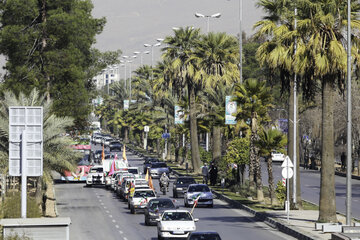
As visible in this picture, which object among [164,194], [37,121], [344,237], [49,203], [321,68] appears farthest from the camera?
[164,194]

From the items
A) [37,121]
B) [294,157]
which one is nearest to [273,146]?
[294,157]

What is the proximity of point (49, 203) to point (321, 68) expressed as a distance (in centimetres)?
2050

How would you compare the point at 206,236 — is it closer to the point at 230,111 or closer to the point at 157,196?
the point at 157,196

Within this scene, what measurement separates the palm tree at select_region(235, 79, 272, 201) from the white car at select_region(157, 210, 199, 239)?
1544 centimetres

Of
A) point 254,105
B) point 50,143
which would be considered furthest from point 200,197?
point 50,143

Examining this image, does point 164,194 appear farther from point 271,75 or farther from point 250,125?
point 271,75

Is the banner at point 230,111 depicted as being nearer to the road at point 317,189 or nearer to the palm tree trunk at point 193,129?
the road at point 317,189

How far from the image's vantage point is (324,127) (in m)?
35.4

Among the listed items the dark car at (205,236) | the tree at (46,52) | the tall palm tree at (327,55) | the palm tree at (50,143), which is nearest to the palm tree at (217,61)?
the tree at (46,52)

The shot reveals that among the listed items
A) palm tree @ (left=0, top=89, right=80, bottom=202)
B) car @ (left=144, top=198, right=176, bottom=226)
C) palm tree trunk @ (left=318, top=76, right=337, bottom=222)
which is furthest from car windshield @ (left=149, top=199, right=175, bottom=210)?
palm tree trunk @ (left=318, top=76, right=337, bottom=222)

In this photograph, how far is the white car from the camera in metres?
31.1

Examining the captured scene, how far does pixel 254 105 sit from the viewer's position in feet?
156

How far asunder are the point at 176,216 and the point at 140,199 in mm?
11207

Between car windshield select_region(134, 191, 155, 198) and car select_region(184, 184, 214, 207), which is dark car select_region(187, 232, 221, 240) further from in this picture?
car select_region(184, 184, 214, 207)
